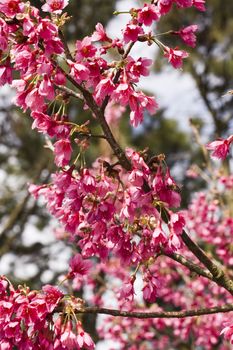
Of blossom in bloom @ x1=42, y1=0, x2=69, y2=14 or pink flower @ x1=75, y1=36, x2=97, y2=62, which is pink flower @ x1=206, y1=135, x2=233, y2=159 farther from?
blossom in bloom @ x1=42, y1=0, x2=69, y2=14

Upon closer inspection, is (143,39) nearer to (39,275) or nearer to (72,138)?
(72,138)

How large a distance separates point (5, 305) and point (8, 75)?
86 centimetres

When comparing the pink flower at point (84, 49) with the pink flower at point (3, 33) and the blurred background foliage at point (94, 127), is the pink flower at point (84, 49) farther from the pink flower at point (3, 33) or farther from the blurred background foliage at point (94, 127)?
the blurred background foliage at point (94, 127)

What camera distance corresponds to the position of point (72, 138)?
1.97 m

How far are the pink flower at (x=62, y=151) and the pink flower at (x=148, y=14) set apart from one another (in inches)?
20.3

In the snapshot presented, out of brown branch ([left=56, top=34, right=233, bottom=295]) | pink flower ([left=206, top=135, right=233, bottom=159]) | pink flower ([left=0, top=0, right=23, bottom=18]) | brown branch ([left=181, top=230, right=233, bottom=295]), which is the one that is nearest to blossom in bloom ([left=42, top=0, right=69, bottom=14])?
pink flower ([left=0, top=0, right=23, bottom=18])

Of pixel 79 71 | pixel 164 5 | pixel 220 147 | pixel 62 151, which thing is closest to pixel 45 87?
pixel 79 71

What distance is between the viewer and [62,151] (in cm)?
192

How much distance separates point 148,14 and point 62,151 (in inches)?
23.2

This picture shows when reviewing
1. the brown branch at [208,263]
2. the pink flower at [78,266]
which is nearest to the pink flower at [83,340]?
the pink flower at [78,266]

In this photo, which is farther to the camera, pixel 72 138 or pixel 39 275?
pixel 39 275

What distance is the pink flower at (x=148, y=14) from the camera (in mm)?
1827

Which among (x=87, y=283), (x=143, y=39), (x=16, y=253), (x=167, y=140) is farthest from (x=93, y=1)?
(x=143, y=39)

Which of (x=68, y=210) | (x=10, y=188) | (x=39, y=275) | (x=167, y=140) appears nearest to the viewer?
(x=68, y=210)
